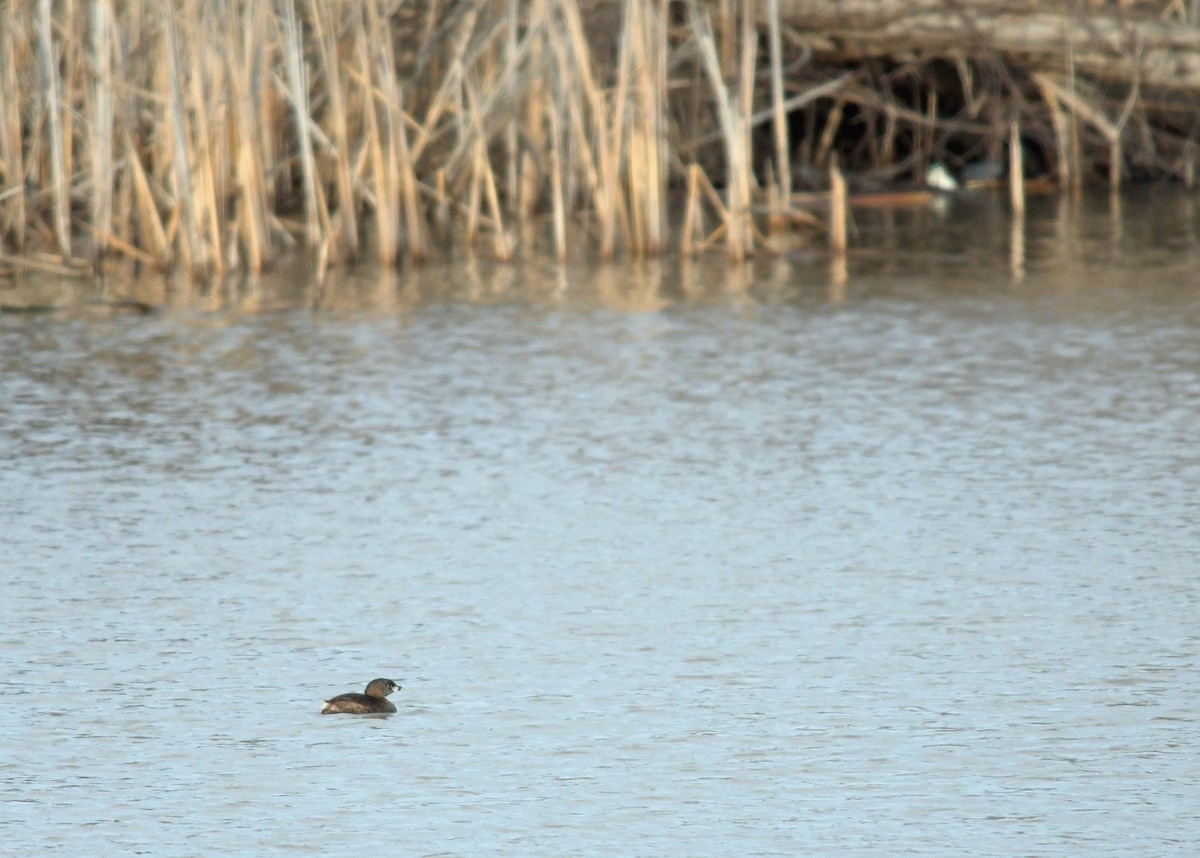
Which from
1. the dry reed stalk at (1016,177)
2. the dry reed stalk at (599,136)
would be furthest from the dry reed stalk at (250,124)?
the dry reed stalk at (1016,177)

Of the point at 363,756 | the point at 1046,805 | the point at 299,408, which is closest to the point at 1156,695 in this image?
the point at 1046,805

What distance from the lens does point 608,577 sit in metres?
5.87

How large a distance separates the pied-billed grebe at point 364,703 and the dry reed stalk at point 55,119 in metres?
7.28

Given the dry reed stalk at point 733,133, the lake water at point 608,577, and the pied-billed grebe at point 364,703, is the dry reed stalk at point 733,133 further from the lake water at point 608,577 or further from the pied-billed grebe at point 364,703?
the pied-billed grebe at point 364,703

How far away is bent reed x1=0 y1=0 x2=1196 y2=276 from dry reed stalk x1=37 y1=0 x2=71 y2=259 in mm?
17

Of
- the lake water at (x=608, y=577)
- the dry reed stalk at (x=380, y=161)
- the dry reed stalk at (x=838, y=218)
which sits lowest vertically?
the lake water at (x=608, y=577)

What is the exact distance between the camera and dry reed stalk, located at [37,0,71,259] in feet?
36.9

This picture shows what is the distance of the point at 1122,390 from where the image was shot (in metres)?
8.34

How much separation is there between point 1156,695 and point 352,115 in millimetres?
9272

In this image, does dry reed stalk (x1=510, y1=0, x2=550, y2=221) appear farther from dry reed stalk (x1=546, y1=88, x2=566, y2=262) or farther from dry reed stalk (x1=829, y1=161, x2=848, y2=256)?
dry reed stalk (x1=829, y1=161, x2=848, y2=256)

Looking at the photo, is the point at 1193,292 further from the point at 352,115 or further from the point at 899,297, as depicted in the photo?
the point at 352,115

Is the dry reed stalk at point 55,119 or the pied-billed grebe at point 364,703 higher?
the dry reed stalk at point 55,119

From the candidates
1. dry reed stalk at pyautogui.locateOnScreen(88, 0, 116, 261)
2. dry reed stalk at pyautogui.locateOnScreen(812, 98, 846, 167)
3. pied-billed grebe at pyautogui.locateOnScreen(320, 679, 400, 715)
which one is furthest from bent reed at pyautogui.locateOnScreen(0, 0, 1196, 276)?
pied-billed grebe at pyautogui.locateOnScreen(320, 679, 400, 715)

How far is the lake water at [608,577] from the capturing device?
13.7ft
